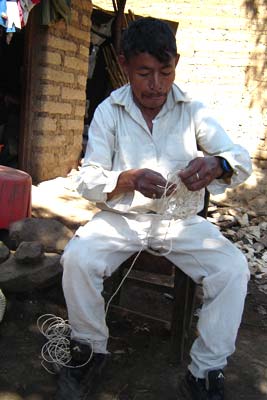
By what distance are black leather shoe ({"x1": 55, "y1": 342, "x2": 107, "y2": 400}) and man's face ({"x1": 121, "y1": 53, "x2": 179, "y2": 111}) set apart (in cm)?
133

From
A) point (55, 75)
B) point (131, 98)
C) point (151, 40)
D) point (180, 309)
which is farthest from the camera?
point (55, 75)

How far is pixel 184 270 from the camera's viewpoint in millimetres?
2570

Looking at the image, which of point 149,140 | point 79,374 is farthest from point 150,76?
point 79,374

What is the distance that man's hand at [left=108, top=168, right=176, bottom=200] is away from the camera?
7.66 ft

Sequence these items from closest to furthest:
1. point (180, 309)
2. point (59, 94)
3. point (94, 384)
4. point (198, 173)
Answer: point (198, 173) → point (94, 384) → point (180, 309) → point (59, 94)

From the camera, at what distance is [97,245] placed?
2.44 meters

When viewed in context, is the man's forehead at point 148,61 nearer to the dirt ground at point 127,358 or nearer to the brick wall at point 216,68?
the dirt ground at point 127,358

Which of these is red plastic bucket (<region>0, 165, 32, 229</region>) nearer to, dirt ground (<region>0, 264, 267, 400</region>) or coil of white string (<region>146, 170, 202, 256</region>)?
dirt ground (<region>0, 264, 267, 400</region>)

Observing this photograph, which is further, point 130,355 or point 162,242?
point 130,355

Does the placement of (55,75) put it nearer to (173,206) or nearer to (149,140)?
(149,140)

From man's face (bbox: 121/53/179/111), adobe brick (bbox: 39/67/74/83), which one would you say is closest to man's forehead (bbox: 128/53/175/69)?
man's face (bbox: 121/53/179/111)

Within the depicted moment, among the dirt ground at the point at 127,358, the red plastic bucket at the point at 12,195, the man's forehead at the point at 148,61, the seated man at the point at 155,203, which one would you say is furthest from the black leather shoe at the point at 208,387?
the red plastic bucket at the point at 12,195

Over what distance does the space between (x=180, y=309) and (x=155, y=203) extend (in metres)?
0.66

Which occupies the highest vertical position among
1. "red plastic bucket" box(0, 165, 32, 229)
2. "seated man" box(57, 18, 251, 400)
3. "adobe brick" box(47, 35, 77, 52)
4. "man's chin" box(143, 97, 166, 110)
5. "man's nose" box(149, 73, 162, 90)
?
"adobe brick" box(47, 35, 77, 52)
